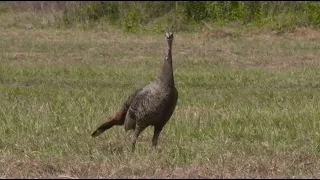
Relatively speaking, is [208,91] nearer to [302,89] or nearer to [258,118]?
[302,89]

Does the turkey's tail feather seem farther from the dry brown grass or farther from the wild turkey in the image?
the dry brown grass

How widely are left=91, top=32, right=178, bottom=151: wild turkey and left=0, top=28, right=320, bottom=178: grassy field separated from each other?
237 millimetres

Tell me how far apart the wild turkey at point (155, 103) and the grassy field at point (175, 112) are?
0.78 feet

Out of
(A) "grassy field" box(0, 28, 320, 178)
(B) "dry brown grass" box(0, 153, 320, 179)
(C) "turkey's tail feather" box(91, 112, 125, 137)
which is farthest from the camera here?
(C) "turkey's tail feather" box(91, 112, 125, 137)

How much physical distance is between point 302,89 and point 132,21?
47.4 ft

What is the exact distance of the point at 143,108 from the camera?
755 centimetres

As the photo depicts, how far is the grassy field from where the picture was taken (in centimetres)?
645

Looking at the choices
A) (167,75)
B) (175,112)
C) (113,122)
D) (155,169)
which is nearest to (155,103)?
(167,75)

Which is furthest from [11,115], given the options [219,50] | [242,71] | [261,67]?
[219,50]

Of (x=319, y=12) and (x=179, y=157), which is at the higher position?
(x=179, y=157)

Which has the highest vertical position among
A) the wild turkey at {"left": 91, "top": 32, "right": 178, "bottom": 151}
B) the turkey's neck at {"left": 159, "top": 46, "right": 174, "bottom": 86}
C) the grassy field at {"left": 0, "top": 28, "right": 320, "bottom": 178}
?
the turkey's neck at {"left": 159, "top": 46, "right": 174, "bottom": 86}

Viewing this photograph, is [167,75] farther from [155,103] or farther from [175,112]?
[175,112]

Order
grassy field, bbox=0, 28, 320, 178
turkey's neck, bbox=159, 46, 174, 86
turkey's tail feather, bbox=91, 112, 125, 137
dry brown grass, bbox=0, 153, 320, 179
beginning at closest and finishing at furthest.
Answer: dry brown grass, bbox=0, 153, 320, 179
grassy field, bbox=0, 28, 320, 178
turkey's neck, bbox=159, 46, 174, 86
turkey's tail feather, bbox=91, 112, 125, 137

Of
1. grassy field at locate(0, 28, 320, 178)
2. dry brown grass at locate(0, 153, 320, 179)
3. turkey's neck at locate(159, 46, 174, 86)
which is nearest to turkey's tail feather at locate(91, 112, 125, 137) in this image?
grassy field at locate(0, 28, 320, 178)
